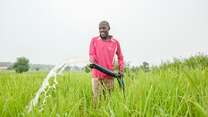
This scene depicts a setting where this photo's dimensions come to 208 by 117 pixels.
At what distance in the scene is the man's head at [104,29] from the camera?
4.15 metres

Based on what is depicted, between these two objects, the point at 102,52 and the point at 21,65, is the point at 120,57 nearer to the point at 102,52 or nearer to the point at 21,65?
the point at 102,52

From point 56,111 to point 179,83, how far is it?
1285 millimetres

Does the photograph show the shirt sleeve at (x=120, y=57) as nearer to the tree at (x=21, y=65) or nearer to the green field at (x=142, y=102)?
the green field at (x=142, y=102)

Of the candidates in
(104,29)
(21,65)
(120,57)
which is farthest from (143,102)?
(21,65)

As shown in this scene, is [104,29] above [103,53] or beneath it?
above

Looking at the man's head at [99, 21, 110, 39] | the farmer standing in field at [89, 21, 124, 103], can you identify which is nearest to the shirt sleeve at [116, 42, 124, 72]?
the farmer standing in field at [89, 21, 124, 103]

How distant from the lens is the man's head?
13.6ft

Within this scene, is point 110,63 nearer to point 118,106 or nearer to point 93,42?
point 93,42

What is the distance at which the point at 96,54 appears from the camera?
434cm

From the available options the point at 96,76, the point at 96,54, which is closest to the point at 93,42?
the point at 96,54

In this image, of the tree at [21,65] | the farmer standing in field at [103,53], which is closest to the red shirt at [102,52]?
the farmer standing in field at [103,53]

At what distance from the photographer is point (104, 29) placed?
165 inches

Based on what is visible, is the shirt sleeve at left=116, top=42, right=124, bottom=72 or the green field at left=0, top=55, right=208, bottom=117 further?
the shirt sleeve at left=116, top=42, right=124, bottom=72

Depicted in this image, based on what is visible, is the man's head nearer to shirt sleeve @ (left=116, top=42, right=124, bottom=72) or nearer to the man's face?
the man's face
